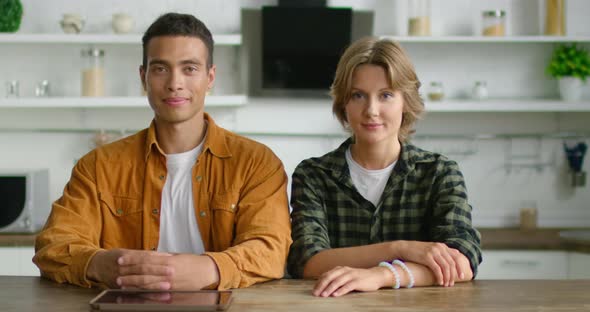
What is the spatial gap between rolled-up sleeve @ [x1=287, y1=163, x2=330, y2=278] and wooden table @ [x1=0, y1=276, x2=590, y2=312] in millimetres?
138

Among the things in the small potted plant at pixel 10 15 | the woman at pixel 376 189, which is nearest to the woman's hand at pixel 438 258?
the woman at pixel 376 189

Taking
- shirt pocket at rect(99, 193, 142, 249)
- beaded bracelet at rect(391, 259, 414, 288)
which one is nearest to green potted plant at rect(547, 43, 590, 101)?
beaded bracelet at rect(391, 259, 414, 288)

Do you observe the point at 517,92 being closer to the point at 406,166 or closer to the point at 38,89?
the point at 406,166

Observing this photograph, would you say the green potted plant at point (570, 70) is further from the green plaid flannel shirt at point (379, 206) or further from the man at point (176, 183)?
the man at point (176, 183)

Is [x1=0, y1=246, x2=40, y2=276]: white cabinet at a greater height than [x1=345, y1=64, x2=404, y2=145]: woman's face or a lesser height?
lesser

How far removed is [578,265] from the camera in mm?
3295

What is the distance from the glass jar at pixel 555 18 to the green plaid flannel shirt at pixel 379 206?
2010 mm

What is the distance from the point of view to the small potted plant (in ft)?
11.9

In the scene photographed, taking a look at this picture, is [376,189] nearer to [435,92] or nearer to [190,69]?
[190,69]

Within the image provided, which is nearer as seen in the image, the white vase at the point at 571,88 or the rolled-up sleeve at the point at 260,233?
the rolled-up sleeve at the point at 260,233

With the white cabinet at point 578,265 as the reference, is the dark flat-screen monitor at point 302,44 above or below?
above

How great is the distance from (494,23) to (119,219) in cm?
237

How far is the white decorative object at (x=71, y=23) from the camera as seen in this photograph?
3645 mm

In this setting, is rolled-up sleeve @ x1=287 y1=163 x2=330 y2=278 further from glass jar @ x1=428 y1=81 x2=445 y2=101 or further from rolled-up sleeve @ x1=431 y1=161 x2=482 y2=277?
glass jar @ x1=428 y1=81 x2=445 y2=101
